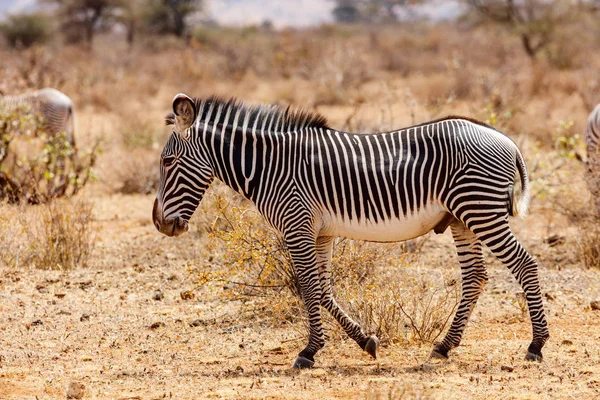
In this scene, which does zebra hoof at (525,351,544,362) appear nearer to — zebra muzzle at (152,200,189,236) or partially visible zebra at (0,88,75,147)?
zebra muzzle at (152,200,189,236)

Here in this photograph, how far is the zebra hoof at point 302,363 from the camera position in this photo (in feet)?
19.0

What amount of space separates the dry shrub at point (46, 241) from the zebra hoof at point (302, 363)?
354 centimetres

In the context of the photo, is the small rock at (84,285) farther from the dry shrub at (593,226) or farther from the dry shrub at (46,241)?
the dry shrub at (593,226)

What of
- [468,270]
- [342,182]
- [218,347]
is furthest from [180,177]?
[468,270]

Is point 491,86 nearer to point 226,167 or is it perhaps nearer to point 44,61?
point 44,61

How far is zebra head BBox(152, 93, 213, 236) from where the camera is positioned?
19.5 ft

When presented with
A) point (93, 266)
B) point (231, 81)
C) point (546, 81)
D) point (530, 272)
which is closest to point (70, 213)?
point (93, 266)

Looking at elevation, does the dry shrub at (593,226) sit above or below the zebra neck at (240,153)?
below

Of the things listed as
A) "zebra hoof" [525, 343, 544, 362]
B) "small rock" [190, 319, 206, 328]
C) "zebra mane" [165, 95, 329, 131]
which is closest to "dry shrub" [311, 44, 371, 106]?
"small rock" [190, 319, 206, 328]

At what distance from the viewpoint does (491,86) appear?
61.2 ft

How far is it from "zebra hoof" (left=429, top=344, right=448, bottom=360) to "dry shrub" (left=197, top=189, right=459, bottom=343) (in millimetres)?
339

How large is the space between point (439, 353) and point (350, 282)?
130cm

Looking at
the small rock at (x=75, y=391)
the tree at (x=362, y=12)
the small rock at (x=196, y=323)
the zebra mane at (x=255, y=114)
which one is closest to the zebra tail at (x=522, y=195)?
the zebra mane at (x=255, y=114)

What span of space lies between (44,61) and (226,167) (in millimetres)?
16274
